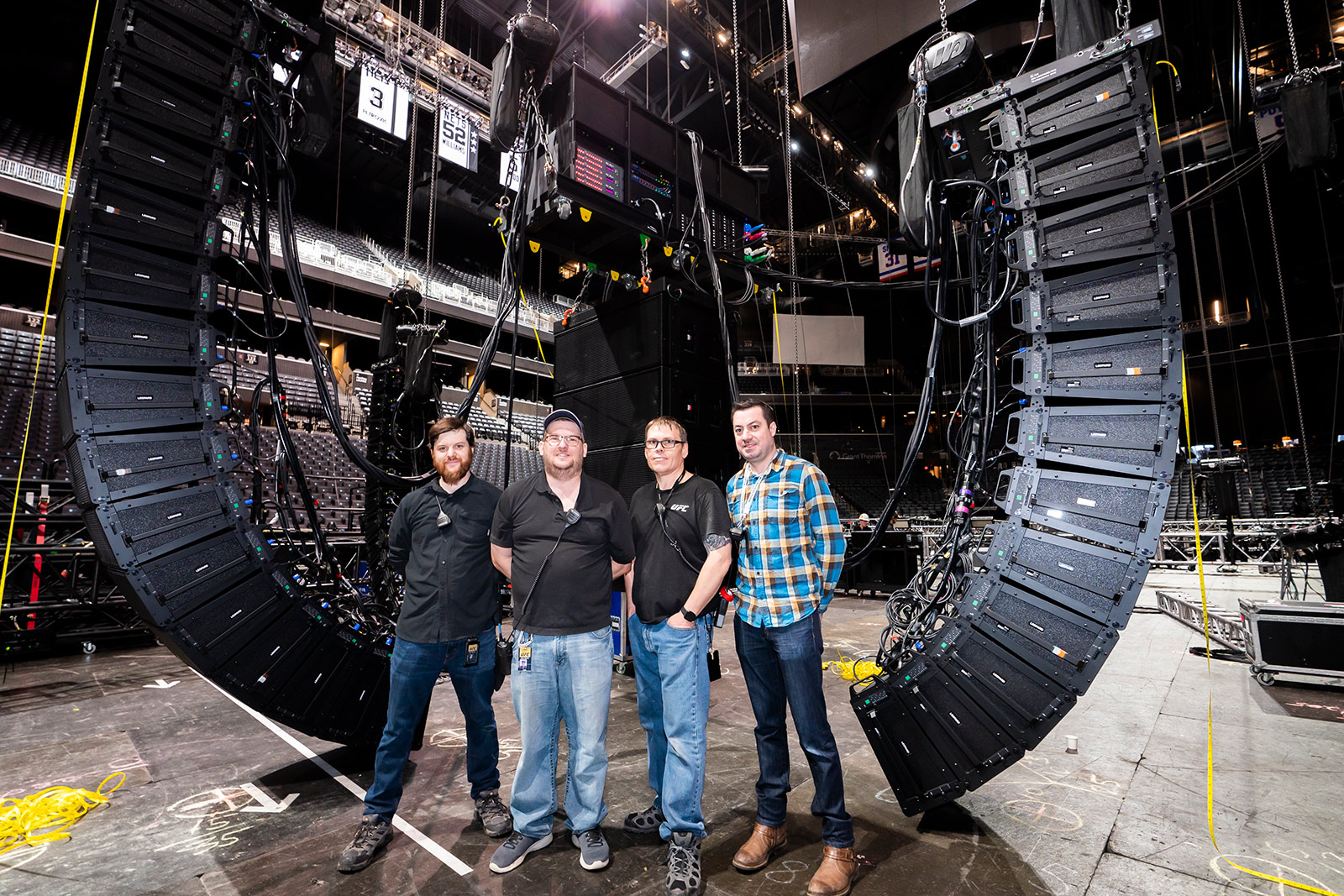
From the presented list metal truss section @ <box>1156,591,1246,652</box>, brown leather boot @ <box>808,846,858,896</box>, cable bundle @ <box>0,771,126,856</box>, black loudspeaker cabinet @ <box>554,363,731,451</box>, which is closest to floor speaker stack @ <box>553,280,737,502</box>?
black loudspeaker cabinet @ <box>554,363,731,451</box>

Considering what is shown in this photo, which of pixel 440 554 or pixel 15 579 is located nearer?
pixel 440 554

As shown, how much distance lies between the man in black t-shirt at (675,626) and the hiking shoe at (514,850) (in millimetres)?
408

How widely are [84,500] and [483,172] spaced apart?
1816 centimetres

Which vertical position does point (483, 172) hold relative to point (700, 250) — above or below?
above

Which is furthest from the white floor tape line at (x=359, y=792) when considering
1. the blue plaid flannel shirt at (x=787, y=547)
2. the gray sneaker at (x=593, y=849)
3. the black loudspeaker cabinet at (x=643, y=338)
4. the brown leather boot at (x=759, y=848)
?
the black loudspeaker cabinet at (x=643, y=338)

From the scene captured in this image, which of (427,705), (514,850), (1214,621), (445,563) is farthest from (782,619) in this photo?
(1214,621)

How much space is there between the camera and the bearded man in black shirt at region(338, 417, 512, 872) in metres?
2.51

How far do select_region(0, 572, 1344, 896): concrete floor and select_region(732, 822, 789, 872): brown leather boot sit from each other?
4cm

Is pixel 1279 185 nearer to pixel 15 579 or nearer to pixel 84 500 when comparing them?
pixel 84 500

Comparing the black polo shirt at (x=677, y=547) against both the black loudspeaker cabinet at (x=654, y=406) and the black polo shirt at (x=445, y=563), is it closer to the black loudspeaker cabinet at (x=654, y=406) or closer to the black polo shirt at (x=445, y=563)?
the black polo shirt at (x=445, y=563)

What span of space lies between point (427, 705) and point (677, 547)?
4.45 feet

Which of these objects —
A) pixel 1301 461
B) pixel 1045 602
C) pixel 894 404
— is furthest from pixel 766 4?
pixel 1301 461

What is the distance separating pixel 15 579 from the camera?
19.9ft

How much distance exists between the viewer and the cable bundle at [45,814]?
2.47 meters
